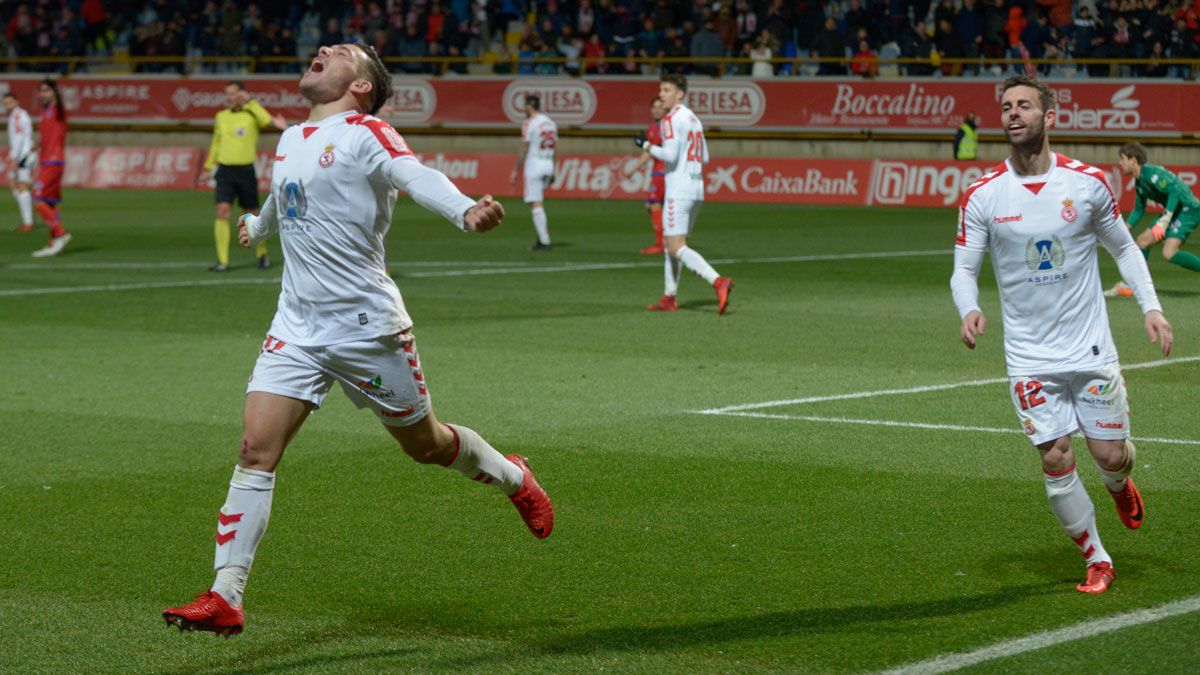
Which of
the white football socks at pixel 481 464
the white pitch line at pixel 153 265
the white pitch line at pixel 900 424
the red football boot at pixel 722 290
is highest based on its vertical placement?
the white football socks at pixel 481 464

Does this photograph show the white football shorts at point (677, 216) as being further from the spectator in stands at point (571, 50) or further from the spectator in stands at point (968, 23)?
the spectator in stands at point (571, 50)

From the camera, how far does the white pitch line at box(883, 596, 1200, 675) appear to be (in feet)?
17.7

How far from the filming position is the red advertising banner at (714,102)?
110 ft

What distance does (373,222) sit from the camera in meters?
5.95

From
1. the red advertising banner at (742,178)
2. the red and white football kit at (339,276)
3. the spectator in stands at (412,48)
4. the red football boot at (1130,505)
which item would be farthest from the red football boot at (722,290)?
the spectator in stands at (412,48)

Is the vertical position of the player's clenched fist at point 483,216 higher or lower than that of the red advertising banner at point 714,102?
higher

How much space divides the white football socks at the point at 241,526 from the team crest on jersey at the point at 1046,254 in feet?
9.65

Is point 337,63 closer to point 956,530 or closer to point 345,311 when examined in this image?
point 345,311

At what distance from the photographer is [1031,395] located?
6410 millimetres

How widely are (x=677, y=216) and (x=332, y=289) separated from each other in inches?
422

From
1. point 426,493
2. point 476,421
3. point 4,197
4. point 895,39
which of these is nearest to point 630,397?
point 476,421

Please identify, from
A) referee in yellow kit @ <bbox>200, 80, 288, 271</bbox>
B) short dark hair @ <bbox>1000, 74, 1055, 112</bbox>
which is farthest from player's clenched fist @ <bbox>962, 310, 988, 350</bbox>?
referee in yellow kit @ <bbox>200, 80, 288, 271</bbox>

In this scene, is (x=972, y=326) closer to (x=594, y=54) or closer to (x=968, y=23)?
(x=968, y=23)

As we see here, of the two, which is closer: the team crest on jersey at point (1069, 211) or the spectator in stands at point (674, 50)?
the team crest on jersey at point (1069, 211)
